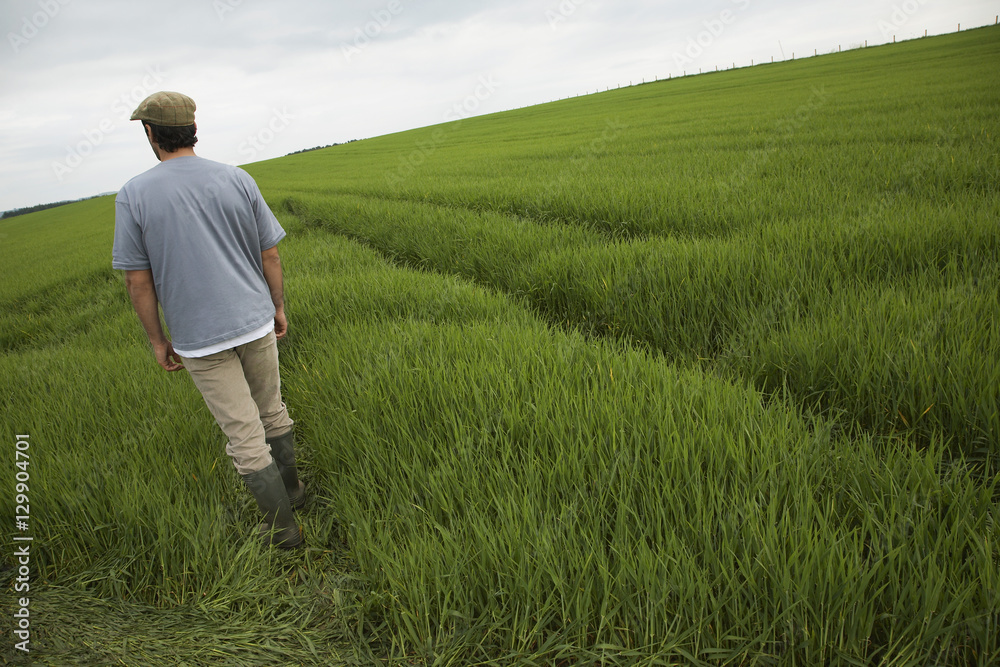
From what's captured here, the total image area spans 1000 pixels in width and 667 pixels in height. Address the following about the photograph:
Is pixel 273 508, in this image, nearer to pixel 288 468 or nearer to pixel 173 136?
pixel 288 468

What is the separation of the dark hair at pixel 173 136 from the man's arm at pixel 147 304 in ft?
1.60

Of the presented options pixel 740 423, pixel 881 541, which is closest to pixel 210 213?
pixel 740 423

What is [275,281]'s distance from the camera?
2.23m

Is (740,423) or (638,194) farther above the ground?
(638,194)

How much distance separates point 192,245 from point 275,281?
18.1 inches

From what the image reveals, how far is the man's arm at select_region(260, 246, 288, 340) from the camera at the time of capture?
2172mm

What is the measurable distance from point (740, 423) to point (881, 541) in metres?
0.53

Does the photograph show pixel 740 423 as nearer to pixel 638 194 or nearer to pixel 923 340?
pixel 923 340

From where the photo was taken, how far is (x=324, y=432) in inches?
90.2
